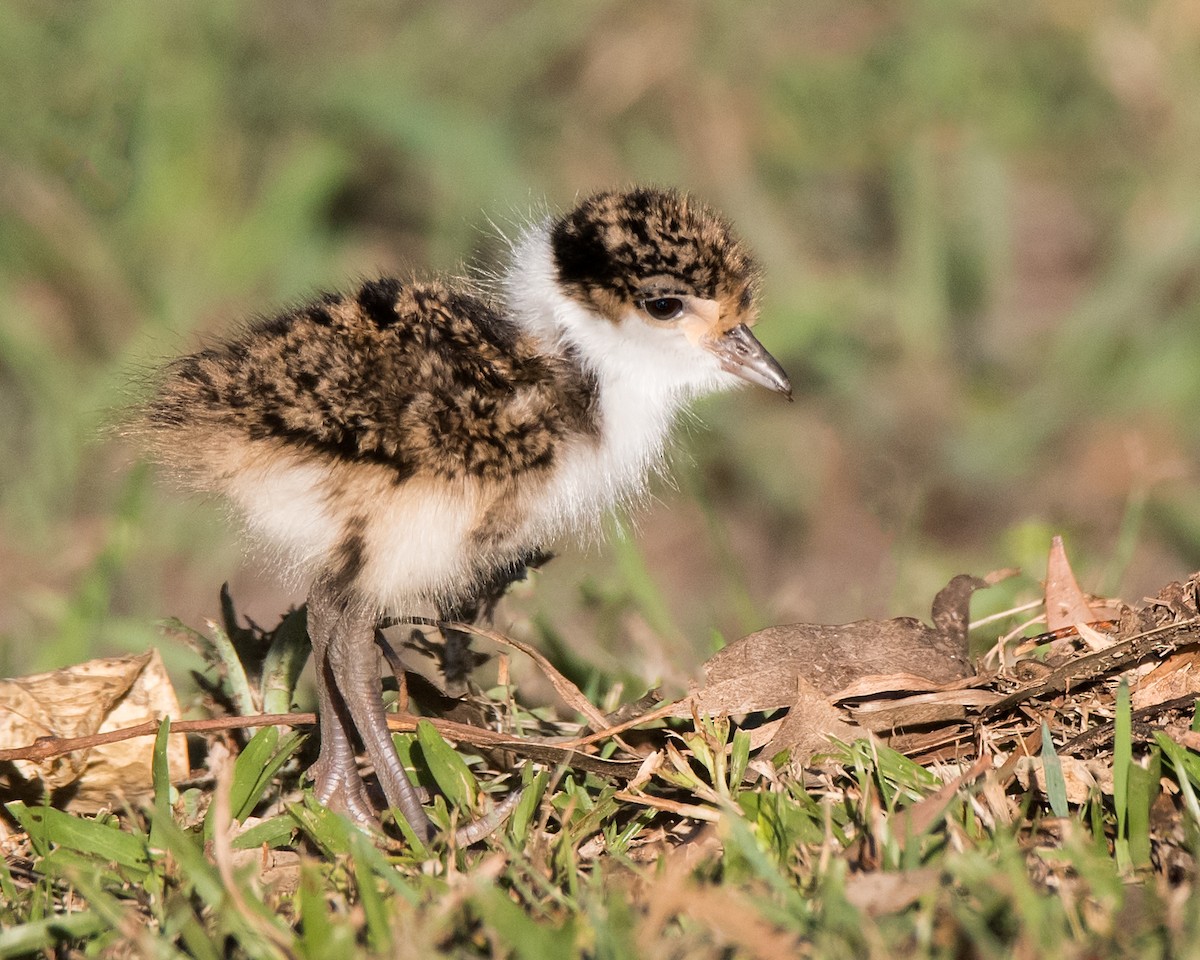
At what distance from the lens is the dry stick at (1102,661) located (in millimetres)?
2982

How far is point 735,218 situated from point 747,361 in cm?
379

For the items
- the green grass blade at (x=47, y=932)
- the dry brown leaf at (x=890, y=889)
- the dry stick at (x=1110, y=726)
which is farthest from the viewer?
the dry stick at (x=1110, y=726)

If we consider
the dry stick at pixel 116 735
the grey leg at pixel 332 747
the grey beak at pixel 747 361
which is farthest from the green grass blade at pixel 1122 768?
the dry stick at pixel 116 735

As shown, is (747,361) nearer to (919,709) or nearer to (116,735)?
(919,709)

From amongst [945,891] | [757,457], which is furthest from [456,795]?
[757,457]

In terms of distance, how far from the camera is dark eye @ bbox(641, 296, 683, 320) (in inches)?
137

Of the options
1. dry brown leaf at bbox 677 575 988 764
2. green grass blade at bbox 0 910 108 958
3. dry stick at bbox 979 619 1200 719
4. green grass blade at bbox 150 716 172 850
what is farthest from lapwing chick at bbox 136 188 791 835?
dry stick at bbox 979 619 1200 719

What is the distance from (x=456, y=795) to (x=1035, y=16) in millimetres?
6296

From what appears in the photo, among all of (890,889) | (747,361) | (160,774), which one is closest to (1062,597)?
(747,361)

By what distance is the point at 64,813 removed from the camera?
9.98 feet

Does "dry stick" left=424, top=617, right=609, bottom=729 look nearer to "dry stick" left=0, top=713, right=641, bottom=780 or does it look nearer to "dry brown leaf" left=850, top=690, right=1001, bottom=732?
"dry stick" left=0, top=713, right=641, bottom=780

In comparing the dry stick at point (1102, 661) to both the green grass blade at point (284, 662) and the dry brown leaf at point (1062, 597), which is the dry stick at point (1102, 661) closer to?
the dry brown leaf at point (1062, 597)

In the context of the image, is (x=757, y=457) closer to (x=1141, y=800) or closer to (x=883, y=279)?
(x=883, y=279)

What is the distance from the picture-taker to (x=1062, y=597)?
134 inches
